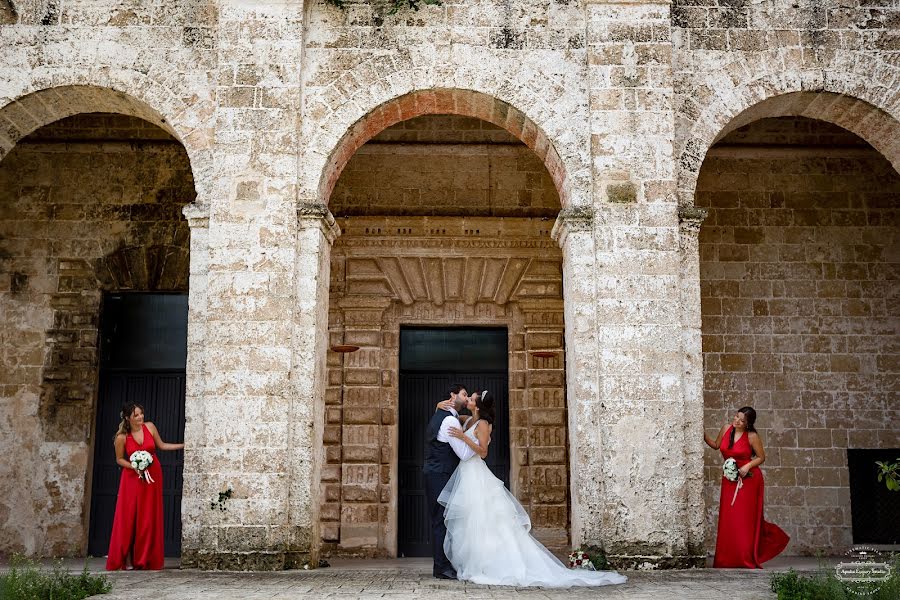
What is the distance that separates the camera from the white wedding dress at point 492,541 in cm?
566

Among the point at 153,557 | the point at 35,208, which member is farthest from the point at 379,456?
the point at 35,208

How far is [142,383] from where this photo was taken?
9.14 metres

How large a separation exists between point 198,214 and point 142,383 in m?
3.04

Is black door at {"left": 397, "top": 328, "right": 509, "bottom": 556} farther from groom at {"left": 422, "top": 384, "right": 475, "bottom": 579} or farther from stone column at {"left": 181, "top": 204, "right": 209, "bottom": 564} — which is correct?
stone column at {"left": 181, "top": 204, "right": 209, "bottom": 564}

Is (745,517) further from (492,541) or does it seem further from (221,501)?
(221,501)

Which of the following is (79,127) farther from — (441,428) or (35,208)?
(441,428)

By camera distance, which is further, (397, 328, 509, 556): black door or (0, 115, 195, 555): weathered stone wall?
(397, 328, 509, 556): black door

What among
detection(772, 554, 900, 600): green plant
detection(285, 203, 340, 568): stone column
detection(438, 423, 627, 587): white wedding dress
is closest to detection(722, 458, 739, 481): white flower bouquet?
detection(438, 423, 627, 587): white wedding dress

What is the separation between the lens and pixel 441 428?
638cm

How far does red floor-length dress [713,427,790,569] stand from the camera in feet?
22.4

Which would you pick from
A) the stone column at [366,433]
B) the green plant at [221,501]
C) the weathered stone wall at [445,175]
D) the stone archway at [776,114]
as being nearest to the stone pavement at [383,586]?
the green plant at [221,501]

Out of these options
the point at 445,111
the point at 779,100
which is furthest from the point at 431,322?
the point at 779,100

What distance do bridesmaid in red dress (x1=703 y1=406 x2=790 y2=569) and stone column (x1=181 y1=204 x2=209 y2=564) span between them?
373cm

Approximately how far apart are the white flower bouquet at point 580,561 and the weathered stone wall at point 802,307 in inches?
117
